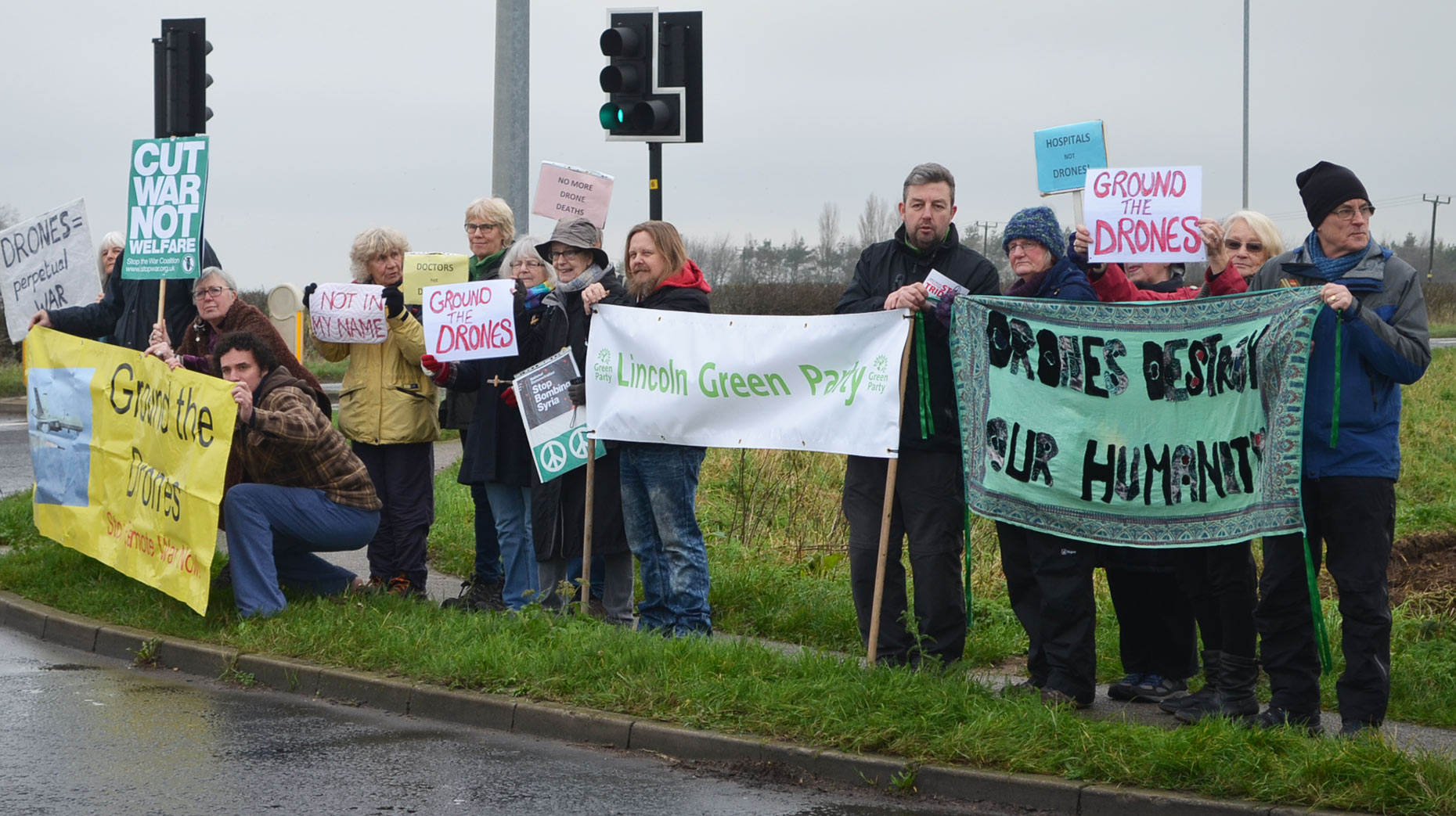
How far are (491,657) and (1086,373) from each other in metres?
2.94

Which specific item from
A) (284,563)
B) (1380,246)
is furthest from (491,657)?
(1380,246)

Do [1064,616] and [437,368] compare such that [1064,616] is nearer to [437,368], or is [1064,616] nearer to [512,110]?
[437,368]

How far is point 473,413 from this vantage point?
833cm

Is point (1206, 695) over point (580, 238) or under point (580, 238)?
under

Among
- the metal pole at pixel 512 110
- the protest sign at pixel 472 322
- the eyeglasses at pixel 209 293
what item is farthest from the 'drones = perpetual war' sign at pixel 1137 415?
the metal pole at pixel 512 110

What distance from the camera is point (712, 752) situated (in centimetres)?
583

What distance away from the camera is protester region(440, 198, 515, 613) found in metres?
8.45

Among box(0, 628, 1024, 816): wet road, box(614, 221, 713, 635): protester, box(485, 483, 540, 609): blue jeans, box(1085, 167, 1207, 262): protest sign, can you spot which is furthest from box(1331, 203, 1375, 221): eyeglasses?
box(485, 483, 540, 609): blue jeans

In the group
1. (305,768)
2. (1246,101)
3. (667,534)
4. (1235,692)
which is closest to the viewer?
(305,768)

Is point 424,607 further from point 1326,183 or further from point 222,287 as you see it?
point 1326,183

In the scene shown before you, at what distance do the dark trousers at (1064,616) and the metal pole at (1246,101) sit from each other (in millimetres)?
33603

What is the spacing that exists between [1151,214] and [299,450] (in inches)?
178

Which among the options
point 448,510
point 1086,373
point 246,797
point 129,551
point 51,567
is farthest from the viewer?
point 448,510

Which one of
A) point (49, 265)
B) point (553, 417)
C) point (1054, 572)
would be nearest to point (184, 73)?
point (49, 265)
